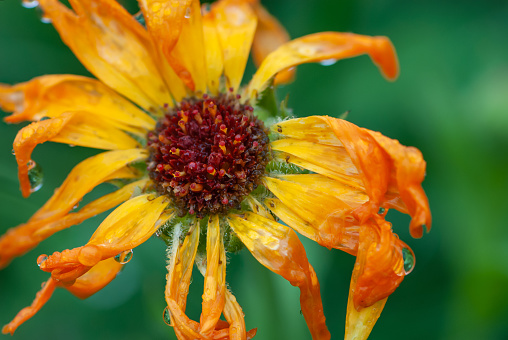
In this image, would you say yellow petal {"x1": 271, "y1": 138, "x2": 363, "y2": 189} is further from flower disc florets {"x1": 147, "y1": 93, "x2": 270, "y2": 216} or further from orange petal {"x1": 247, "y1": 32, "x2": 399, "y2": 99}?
orange petal {"x1": 247, "y1": 32, "x2": 399, "y2": 99}

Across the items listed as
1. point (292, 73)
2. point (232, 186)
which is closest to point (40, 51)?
point (292, 73)

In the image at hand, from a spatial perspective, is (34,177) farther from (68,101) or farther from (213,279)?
(213,279)

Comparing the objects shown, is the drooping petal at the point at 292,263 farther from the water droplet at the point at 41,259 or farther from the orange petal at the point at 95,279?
the water droplet at the point at 41,259


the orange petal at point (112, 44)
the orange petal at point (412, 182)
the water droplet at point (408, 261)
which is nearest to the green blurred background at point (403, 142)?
the orange petal at point (112, 44)

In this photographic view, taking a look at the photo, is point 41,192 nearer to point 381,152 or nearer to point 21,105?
point 21,105

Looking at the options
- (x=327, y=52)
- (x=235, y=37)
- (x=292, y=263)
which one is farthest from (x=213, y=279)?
(x=235, y=37)

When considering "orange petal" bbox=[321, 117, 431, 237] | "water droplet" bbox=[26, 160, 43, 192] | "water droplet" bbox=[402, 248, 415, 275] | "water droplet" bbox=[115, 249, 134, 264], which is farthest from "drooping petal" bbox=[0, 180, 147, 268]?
Answer: "water droplet" bbox=[402, 248, 415, 275]
